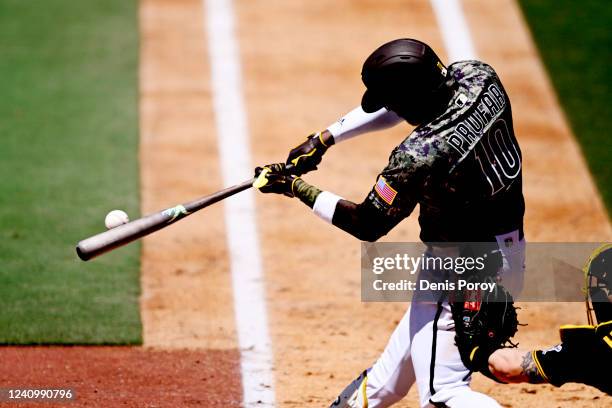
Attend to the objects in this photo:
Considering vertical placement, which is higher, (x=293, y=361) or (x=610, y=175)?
(x=610, y=175)

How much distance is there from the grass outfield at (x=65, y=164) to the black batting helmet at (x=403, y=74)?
3.10 meters

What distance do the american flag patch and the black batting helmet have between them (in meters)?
→ 0.45

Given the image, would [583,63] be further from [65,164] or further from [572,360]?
[572,360]

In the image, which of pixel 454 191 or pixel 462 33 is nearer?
pixel 454 191

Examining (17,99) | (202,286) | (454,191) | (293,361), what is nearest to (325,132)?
(454,191)

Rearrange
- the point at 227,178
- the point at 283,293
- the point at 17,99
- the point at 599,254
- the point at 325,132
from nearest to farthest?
the point at 599,254
the point at 325,132
the point at 283,293
the point at 227,178
the point at 17,99

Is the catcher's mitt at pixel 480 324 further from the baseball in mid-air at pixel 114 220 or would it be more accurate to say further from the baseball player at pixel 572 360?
the baseball in mid-air at pixel 114 220

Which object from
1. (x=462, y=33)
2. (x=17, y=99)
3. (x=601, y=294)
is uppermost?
(x=462, y=33)

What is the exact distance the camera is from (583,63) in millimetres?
11695

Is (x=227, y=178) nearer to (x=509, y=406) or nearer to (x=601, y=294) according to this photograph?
(x=509, y=406)

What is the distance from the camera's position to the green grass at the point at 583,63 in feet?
33.6

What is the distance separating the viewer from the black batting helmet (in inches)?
199

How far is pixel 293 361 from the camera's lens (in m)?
6.94

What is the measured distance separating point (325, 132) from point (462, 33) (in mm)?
6454
